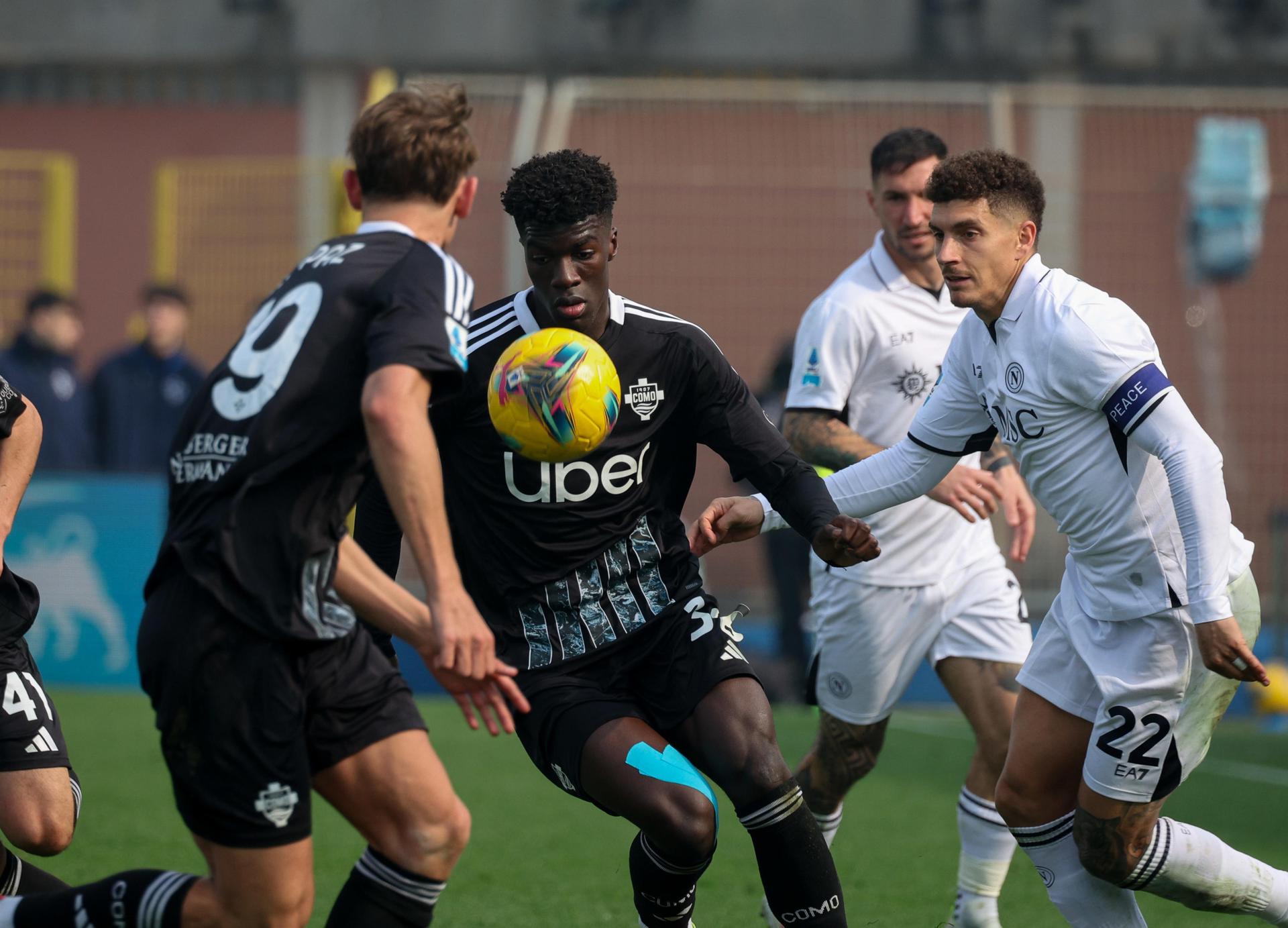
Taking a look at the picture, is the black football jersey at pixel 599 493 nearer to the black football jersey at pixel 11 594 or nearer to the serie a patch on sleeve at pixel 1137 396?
the serie a patch on sleeve at pixel 1137 396

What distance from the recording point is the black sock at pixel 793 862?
15.6 ft

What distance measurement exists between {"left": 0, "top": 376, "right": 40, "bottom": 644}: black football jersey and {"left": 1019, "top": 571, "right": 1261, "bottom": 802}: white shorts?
119 inches

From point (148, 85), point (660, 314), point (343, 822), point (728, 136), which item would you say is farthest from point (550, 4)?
point (660, 314)

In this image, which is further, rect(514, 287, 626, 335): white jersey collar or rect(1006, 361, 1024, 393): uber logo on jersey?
rect(514, 287, 626, 335): white jersey collar

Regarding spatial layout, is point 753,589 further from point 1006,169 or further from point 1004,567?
point 1006,169

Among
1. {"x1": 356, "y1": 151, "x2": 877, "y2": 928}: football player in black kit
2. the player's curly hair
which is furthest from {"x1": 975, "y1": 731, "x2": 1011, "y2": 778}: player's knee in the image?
the player's curly hair

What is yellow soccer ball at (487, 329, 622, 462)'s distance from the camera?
4.74 meters

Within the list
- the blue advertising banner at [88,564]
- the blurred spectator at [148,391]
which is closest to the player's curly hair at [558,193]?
the blue advertising banner at [88,564]

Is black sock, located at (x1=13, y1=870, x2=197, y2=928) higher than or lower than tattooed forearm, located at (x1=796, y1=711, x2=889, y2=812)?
higher

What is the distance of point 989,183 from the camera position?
492 centimetres

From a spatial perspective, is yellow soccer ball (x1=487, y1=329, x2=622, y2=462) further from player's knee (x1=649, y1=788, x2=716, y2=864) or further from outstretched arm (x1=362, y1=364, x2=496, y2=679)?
player's knee (x1=649, y1=788, x2=716, y2=864)

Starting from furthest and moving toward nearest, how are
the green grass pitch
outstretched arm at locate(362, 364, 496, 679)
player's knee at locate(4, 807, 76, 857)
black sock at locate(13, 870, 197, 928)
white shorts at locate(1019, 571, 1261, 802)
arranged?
the green grass pitch
player's knee at locate(4, 807, 76, 857)
white shorts at locate(1019, 571, 1261, 802)
black sock at locate(13, 870, 197, 928)
outstretched arm at locate(362, 364, 496, 679)

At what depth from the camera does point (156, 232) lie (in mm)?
14406

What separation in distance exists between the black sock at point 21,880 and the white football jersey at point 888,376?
9.66 ft
